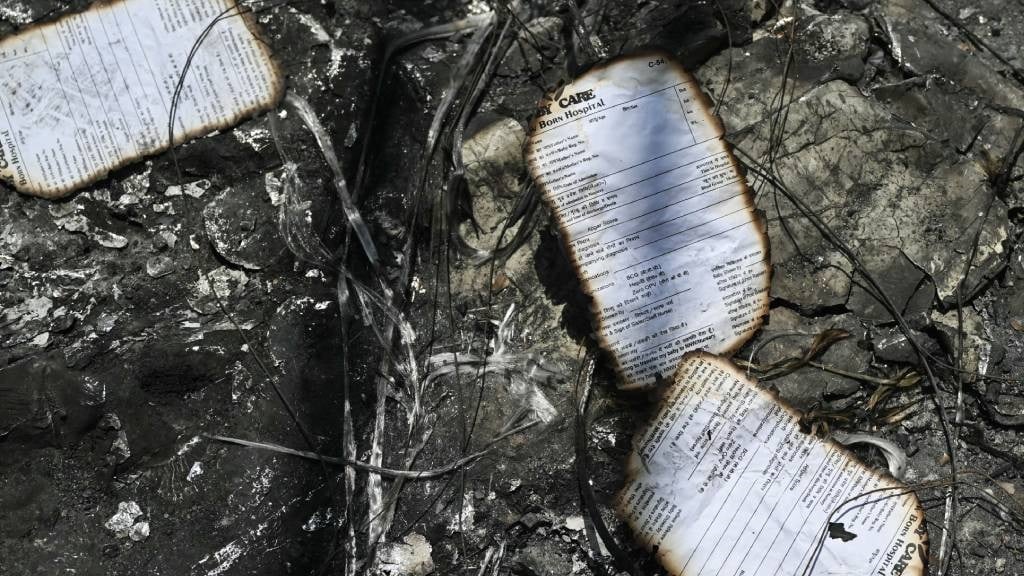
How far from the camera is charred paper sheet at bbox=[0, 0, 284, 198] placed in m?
1.50

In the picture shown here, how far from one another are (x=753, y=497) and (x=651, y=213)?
1.83ft

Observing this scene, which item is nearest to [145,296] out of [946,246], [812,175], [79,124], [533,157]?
[79,124]

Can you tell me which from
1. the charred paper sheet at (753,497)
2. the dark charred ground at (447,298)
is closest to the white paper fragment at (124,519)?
the dark charred ground at (447,298)

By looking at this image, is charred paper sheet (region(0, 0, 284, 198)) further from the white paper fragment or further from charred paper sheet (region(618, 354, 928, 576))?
charred paper sheet (region(618, 354, 928, 576))

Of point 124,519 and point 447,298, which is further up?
point 447,298

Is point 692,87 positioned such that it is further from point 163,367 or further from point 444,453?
point 163,367

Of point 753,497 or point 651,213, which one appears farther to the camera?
point 651,213

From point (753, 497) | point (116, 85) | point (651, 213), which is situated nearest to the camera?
point (753, 497)

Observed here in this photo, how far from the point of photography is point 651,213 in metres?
1.40

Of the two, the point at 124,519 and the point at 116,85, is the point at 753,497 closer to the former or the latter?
the point at 124,519

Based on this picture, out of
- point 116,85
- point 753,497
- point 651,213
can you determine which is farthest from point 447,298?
point 116,85

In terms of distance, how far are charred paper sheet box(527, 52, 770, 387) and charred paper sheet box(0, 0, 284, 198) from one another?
0.66 m

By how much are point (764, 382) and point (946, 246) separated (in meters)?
0.45

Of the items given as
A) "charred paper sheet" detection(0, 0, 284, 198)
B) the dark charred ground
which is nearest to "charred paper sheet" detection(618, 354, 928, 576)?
the dark charred ground
